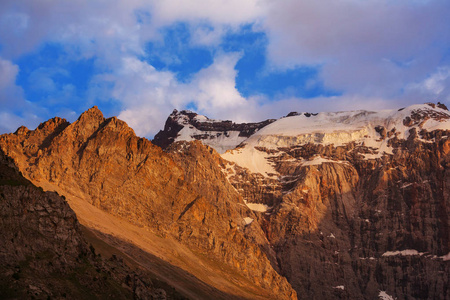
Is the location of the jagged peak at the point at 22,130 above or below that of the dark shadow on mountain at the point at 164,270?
above

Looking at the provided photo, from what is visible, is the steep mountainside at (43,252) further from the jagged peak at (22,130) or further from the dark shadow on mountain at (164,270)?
the jagged peak at (22,130)

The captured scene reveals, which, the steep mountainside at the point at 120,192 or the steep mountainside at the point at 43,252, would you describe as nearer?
the steep mountainside at the point at 43,252

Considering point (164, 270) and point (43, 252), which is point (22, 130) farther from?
point (43, 252)

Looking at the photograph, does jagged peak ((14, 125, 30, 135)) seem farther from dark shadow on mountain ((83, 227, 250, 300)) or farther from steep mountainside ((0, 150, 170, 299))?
steep mountainside ((0, 150, 170, 299))

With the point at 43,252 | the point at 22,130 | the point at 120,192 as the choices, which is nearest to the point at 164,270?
the point at 120,192

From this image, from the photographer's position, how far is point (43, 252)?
71062 millimetres

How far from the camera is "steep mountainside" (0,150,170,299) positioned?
213 ft

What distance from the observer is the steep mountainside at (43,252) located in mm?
64938

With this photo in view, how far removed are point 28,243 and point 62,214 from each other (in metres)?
8.29

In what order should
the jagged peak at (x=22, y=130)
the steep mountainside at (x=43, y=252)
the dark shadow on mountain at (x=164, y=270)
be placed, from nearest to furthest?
the steep mountainside at (x=43, y=252) < the dark shadow on mountain at (x=164, y=270) < the jagged peak at (x=22, y=130)

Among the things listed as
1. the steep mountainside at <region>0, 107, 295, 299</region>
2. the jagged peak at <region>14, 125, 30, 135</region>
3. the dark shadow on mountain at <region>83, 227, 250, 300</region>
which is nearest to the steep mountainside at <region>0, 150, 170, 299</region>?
the dark shadow on mountain at <region>83, 227, 250, 300</region>


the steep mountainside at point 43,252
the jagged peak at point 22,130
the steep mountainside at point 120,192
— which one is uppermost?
the jagged peak at point 22,130

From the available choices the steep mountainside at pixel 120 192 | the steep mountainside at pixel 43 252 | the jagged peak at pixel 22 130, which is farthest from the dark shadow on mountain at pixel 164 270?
the jagged peak at pixel 22 130

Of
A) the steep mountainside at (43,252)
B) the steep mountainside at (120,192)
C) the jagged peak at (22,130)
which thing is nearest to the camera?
the steep mountainside at (43,252)
